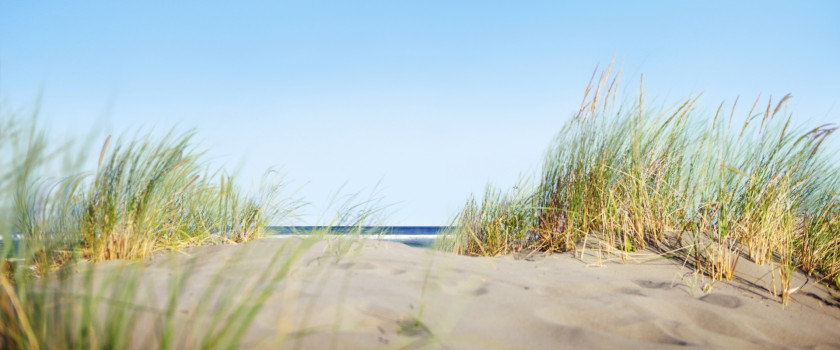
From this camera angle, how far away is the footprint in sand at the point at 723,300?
1986 mm

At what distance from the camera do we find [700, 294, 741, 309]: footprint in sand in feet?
6.52

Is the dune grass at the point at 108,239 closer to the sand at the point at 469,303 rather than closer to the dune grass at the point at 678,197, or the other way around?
the sand at the point at 469,303

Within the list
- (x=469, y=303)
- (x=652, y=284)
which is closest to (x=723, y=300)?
(x=652, y=284)

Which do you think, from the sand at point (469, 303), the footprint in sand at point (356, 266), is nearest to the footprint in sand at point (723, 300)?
the sand at point (469, 303)

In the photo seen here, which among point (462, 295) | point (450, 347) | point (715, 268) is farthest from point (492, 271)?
point (715, 268)

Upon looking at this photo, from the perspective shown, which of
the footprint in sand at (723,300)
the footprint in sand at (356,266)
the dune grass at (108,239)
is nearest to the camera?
the dune grass at (108,239)

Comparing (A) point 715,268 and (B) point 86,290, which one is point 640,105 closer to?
(A) point 715,268

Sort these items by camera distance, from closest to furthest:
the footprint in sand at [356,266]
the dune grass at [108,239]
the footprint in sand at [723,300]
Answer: the dune grass at [108,239], the footprint in sand at [723,300], the footprint in sand at [356,266]

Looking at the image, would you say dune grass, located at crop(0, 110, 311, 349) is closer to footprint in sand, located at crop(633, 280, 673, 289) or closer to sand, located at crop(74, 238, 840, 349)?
sand, located at crop(74, 238, 840, 349)

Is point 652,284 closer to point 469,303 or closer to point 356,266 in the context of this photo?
point 469,303

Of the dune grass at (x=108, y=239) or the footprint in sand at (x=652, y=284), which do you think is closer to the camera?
the dune grass at (x=108, y=239)

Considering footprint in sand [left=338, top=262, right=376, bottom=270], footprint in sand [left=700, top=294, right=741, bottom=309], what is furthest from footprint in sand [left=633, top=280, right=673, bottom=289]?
footprint in sand [left=338, top=262, right=376, bottom=270]

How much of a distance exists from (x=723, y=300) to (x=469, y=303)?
113cm

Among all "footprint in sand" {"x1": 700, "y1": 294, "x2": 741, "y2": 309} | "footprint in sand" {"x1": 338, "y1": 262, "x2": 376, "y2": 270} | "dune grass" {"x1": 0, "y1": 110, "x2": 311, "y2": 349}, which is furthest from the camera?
"footprint in sand" {"x1": 338, "y1": 262, "x2": 376, "y2": 270}
